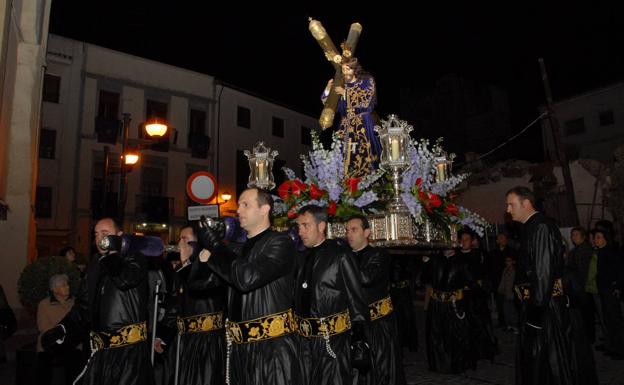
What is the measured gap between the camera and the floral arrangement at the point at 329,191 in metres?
6.36

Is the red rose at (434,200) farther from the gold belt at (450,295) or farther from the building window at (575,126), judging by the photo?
the building window at (575,126)

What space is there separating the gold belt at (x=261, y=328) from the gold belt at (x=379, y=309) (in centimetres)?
240

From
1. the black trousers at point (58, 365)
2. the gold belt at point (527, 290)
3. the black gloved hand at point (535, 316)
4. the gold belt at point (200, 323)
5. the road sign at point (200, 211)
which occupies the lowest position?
the black trousers at point (58, 365)

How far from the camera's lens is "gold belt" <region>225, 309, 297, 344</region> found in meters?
3.70

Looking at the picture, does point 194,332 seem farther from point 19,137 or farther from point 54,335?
point 19,137

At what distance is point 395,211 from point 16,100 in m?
10.8

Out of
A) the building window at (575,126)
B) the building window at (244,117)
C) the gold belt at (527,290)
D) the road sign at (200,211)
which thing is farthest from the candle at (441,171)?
the building window at (575,126)

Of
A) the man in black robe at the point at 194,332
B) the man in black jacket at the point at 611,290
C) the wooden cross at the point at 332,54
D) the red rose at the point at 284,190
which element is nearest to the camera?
the man in black robe at the point at 194,332

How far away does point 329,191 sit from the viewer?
6473mm

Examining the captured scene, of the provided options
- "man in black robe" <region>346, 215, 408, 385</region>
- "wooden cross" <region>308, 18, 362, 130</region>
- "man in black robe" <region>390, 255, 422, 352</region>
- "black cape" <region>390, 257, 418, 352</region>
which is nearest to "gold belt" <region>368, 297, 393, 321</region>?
"man in black robe" <region>346, 215, 408, 385</region>

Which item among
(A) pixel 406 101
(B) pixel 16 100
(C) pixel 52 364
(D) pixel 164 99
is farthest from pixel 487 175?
(C) pixel 52 364

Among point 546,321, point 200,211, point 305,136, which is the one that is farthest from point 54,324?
point 305,136

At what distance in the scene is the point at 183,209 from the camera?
28.0m

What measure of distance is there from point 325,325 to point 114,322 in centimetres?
213
